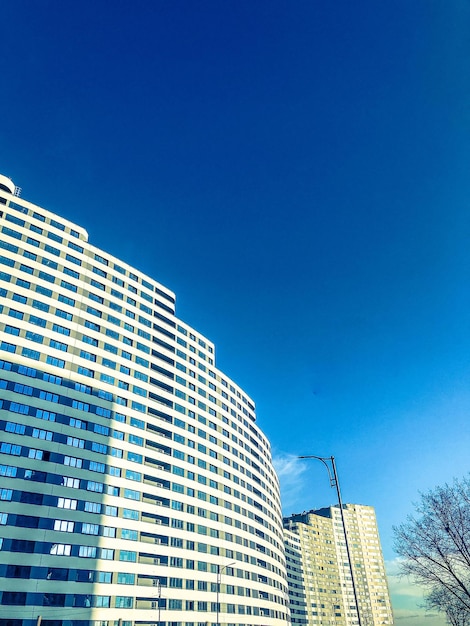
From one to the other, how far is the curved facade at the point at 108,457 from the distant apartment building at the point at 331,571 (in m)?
59.8

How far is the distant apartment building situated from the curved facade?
2356 inches

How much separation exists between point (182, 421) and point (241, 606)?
118 feet

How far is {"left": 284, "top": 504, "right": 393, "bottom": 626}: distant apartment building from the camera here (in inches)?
5901

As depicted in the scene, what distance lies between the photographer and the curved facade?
55.6 meters

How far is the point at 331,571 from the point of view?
169 metres

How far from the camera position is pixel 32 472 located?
56781mm

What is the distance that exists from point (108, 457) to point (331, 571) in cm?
14123

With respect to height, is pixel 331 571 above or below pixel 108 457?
below

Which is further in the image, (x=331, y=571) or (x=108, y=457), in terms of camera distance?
(x=331, y=571)

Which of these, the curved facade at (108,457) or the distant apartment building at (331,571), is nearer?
the curved facade at (108,457)

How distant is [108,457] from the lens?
6644 centimetres

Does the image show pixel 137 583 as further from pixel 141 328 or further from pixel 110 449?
pixel 141 328

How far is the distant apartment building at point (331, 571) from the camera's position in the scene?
150 metres

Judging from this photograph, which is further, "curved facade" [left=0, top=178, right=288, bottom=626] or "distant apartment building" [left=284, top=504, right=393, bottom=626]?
"distant apartment building" [left=284, top=504, right=393, bottom=626]
